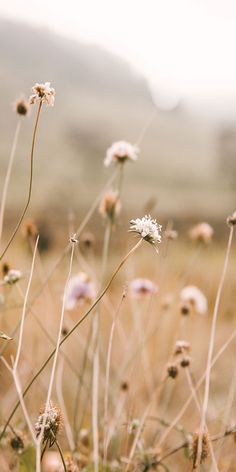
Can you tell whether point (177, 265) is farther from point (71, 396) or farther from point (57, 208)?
point (71, 396)

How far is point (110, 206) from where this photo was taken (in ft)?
2.86

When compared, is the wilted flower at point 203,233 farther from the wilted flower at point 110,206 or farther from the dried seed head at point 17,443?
the dried seed head at point 17,443

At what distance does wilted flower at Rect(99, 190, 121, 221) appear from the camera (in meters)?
0.86

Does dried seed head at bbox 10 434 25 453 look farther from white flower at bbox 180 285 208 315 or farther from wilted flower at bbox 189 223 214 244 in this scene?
wilted flower at bbox 189 223 214 244

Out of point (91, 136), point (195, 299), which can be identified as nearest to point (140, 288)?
point (195, 299)

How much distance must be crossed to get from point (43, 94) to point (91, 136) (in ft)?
23.8

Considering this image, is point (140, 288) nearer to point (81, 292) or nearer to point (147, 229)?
point (81, 292)

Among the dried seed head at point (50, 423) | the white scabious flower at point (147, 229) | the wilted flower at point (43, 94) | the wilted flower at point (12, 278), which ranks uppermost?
the wilted flower at point (43, 94)

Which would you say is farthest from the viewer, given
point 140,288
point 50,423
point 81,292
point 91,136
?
point 91,136

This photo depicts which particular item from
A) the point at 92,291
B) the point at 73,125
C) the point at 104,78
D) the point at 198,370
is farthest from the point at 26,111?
the point at 104,78

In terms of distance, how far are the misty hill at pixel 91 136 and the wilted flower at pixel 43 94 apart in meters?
3.32

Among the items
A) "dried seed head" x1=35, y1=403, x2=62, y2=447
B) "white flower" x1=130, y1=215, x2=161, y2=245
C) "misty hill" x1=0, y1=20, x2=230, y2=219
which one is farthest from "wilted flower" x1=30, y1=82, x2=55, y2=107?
"misty hill" x1=0, y1=20, x2=230, y2=219

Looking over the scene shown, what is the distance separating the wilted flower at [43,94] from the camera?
0.52m

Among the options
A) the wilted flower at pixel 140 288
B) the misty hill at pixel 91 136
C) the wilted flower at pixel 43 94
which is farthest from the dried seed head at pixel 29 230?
the misty hill at pixel 91 136
